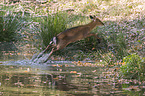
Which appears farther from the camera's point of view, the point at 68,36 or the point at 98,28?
the point at 98,28

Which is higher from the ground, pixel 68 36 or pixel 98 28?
pixel 98 28

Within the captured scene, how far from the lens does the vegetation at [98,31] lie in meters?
10.7

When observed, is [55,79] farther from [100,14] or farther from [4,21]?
[100,14]

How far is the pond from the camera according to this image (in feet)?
19.5

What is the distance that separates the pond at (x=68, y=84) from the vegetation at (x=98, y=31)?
0.73 m

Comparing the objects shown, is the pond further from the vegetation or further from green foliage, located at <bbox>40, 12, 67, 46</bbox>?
green foliage, located at <bbox>40, 12, 67, 46</bbox>

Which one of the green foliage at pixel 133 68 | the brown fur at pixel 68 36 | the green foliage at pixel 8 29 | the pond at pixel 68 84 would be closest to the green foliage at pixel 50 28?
the brown fur at pixel 68 36

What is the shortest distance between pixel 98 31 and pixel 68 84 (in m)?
8.16

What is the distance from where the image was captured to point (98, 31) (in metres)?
Result: 14.8

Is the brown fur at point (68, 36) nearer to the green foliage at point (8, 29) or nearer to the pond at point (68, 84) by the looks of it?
the pond at point (68, 84)

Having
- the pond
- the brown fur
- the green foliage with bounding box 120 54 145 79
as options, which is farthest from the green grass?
the green foliage with bounding box 120 54 145 79

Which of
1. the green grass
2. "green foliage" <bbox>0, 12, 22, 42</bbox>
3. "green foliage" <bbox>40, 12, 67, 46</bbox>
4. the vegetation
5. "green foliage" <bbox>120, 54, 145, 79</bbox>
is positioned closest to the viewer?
"green foliage" <bbox>120, 54, 145, 79</bbox>

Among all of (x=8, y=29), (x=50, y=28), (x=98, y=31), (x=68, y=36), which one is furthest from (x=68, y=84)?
(x=8, y=29)

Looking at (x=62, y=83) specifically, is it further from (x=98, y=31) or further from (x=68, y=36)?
(x=98, y=31)
